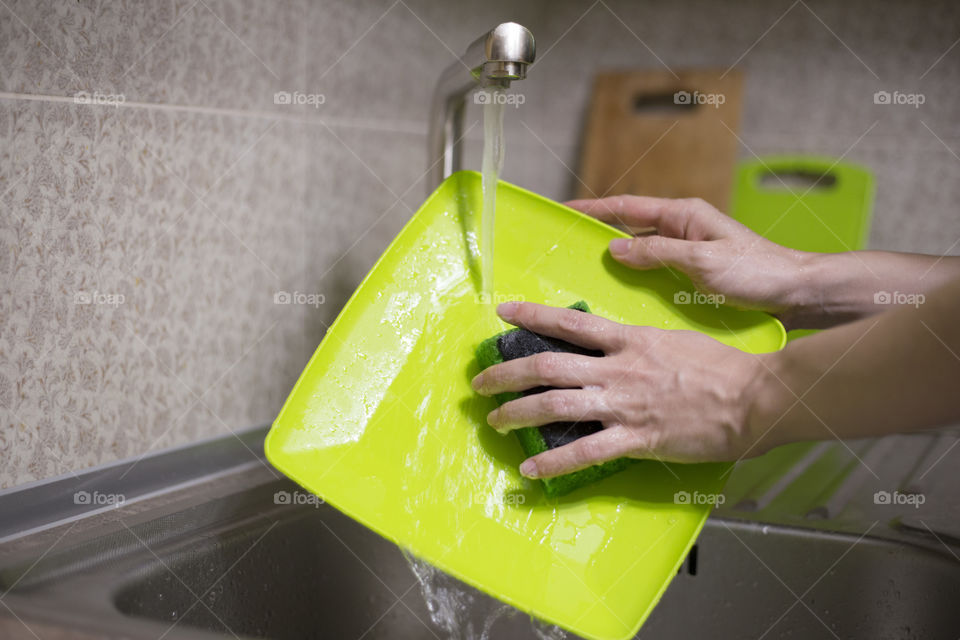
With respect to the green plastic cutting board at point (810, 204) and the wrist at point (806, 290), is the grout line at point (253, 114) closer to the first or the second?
the wrist at point (806, 290)

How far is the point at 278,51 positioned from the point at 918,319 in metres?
0.63

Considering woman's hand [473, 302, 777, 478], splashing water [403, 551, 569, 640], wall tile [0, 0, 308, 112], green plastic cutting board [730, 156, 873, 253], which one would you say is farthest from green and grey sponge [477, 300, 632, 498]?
green plastic cutting board [730, 156, 873, 253]

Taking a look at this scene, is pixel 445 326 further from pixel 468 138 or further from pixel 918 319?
pixel 468 138

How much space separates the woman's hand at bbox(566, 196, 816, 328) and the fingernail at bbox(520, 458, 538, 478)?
211mm

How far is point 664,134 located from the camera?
1.38 m

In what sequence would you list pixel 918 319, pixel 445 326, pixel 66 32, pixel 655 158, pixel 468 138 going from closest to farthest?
pixel 918 319
pixel 66 32
pixel 445 326
pixel 468 138
pixel 655 158

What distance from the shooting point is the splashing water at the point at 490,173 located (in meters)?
0.61

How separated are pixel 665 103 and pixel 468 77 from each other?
0.85 m

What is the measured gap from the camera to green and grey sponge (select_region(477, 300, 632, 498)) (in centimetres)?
60

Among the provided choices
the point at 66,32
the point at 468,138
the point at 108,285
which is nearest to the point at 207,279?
the point at 108,285

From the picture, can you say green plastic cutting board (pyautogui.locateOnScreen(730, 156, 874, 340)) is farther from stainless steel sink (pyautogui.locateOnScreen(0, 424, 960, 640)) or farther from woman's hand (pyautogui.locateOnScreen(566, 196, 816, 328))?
stainless steel sink (pyautogui.locateOnScreen(0, 424, 960, 640))

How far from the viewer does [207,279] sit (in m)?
0.71

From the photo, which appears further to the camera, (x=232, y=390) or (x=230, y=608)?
(x=232, y=390)

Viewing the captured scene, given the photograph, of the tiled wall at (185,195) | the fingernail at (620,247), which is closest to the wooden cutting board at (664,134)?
the tiled wall at (185,195)
